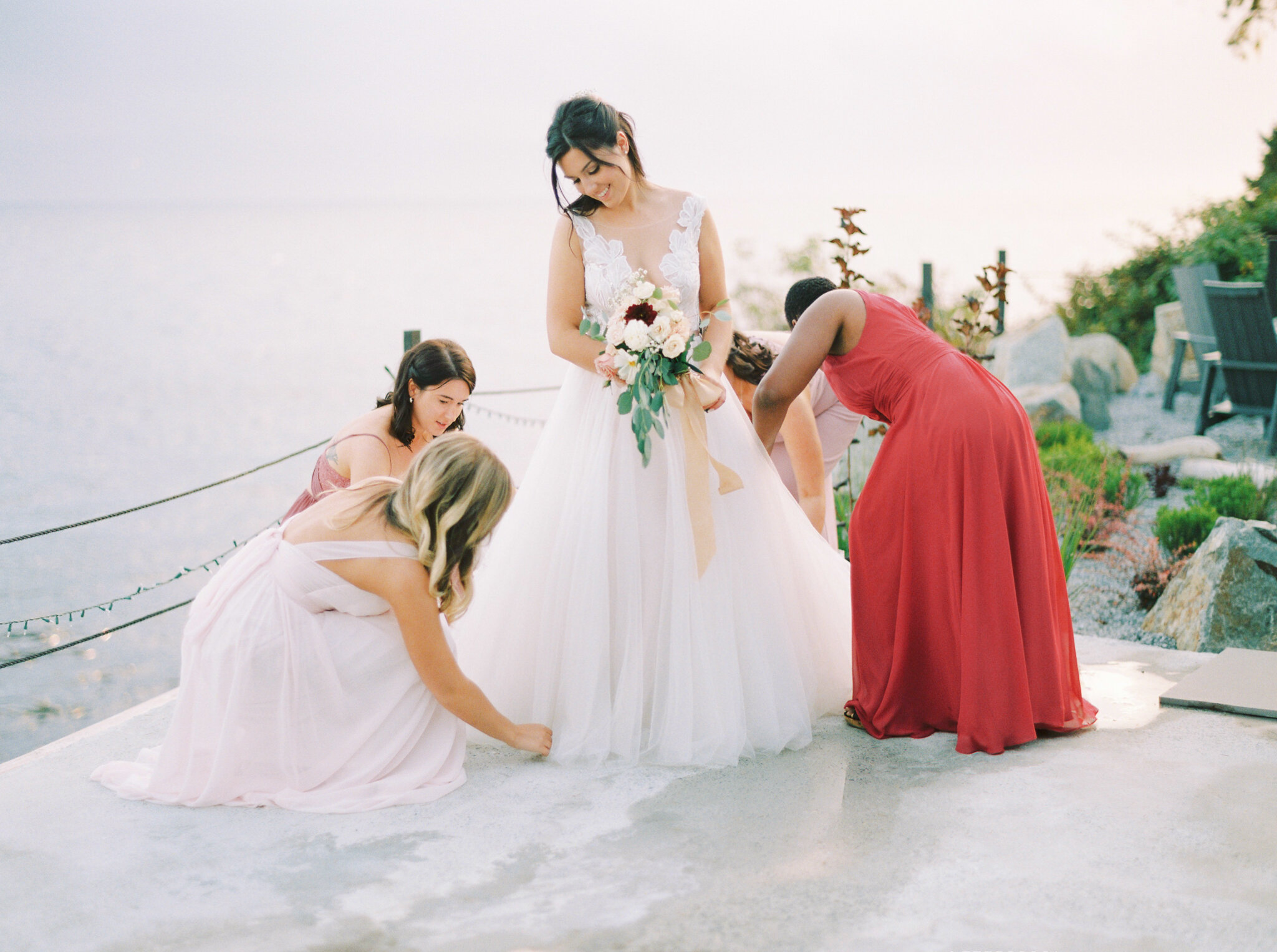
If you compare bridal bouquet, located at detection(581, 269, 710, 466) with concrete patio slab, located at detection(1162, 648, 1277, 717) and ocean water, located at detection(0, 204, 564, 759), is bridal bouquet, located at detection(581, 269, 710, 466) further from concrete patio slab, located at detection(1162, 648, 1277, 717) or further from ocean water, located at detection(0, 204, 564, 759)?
concrete patio slab, located at detection(1162, 648, 1277, 717)

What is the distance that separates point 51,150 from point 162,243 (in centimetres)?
2892

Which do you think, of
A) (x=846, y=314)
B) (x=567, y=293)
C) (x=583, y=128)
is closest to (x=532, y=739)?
(x=567, y=293)

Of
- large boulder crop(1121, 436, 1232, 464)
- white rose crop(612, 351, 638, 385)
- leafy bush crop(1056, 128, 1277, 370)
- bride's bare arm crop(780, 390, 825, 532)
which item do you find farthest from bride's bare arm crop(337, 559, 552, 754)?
leafy bush crop(1056, 128, 1277, 370)

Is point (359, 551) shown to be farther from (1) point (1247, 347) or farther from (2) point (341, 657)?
(1) point (1247, 347)

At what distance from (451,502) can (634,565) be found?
71 cm

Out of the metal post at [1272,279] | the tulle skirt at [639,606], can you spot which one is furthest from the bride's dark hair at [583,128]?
the metal post at [1272,279]

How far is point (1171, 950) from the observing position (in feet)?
7.11

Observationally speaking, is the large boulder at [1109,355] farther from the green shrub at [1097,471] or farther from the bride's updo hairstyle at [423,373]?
the bride's updo hairstyle at [423,373]

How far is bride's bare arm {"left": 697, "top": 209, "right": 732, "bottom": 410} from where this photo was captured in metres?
3.49

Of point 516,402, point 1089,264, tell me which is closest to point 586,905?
point 1089,264

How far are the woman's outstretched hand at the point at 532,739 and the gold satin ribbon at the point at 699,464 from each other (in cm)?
70

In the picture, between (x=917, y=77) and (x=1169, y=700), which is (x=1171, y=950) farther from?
(x=917, y=77)

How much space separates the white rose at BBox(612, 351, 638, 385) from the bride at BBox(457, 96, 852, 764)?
0.22 ft

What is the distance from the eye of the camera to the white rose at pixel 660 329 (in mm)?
3082
